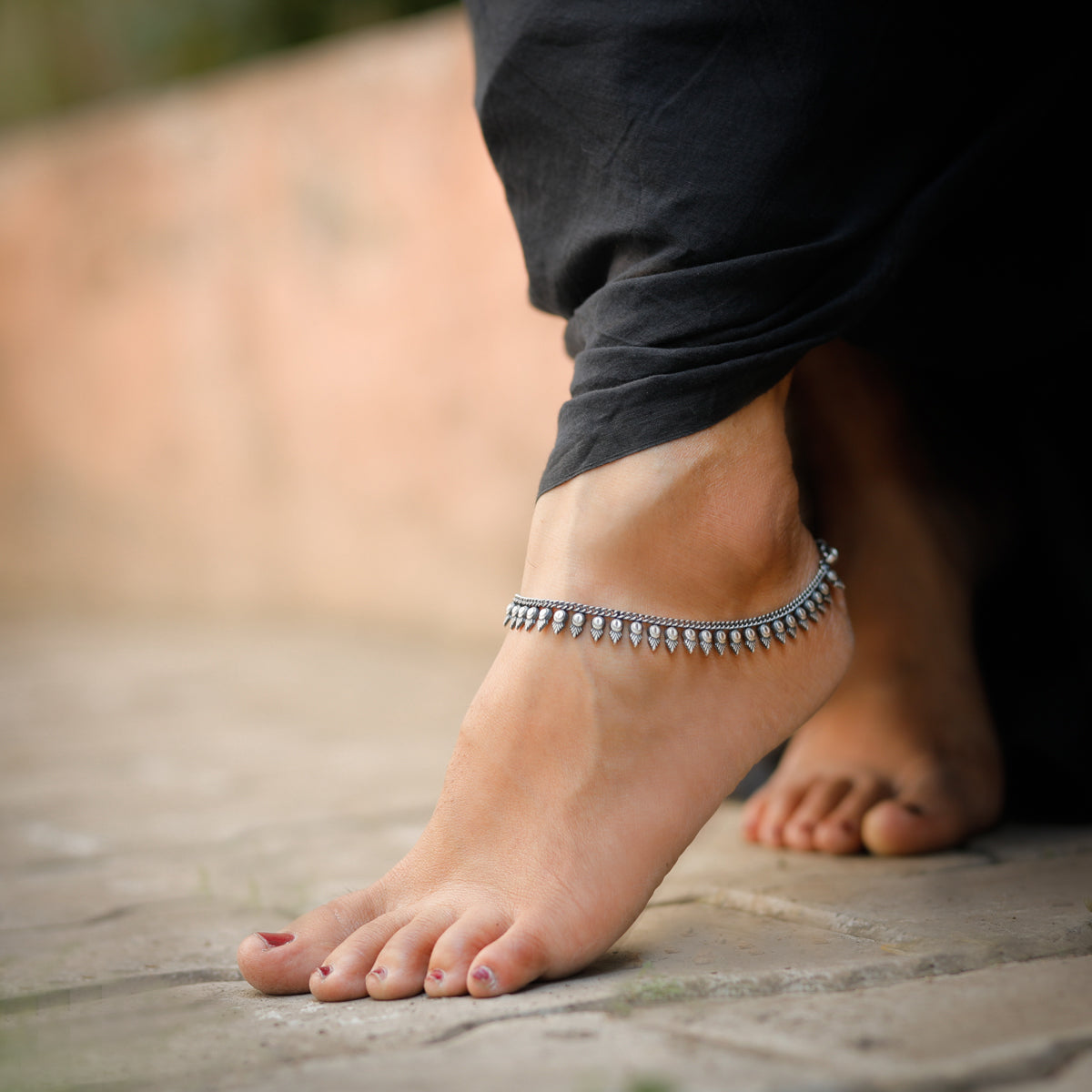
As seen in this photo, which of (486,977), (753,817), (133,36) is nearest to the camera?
(486,977)

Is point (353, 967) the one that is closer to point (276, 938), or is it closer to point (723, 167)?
point (276, 938)

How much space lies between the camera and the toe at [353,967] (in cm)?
78

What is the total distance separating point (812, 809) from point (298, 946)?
569mm

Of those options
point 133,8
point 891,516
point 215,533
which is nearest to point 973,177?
point 891,516

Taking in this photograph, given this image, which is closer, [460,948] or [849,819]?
[460,948]

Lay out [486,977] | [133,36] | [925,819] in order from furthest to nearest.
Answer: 1. [133,36]
2. [925,819]
3. [486,977]

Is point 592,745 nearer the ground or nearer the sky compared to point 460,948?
Answer: nearer the sky

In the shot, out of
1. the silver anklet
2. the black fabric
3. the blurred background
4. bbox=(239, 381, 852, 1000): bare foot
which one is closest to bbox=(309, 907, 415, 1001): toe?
bbox=(239, 381, 852, 1000): bare foot

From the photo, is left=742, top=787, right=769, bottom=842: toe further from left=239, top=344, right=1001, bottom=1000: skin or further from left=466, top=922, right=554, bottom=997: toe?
left=466, top=922, right=554, bottom=997: toe

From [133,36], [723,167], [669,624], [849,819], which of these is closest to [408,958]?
[669,624]

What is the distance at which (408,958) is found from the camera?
0.79m

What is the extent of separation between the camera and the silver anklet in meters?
0.90

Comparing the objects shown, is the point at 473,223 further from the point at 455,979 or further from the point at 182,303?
the point at 455,979

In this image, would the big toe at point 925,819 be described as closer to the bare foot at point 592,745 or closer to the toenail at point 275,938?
the bare foot at point 592,745
